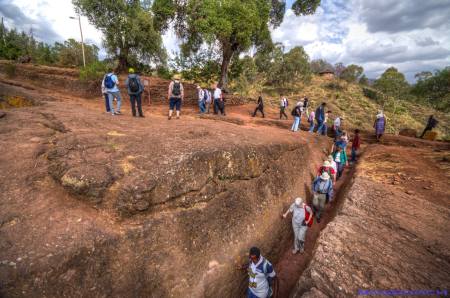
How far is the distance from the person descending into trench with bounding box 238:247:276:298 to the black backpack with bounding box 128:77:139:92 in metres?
6.56

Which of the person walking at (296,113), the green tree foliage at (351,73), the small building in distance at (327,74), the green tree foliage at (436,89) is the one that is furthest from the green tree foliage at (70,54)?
the green tree foliage at (351,73)

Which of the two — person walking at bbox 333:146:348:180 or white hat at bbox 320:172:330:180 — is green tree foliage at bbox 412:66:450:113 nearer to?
person walking at bbox 333:146:348:180

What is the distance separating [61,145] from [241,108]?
16604mm

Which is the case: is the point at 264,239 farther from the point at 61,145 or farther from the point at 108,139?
the point at 61,145

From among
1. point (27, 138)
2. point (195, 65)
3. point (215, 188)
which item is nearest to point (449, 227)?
point (215, 188)

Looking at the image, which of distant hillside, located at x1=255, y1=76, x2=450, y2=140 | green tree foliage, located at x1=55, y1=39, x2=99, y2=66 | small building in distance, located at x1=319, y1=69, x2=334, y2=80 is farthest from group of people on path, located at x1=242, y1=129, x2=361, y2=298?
small building in distance, located at x1=319, y1=69, x2=334, y2=80

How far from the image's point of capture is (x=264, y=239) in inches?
261

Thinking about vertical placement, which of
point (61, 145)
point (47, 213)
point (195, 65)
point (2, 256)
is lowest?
point (2, 256)

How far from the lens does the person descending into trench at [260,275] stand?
16.9ft

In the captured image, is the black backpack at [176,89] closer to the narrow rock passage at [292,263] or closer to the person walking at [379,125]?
the narrow rock passage at [292,263]

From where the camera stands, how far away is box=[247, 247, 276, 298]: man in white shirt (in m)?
5.15

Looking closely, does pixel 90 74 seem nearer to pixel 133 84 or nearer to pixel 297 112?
pixel 133 84

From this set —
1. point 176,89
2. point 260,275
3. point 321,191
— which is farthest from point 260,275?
point 176,89

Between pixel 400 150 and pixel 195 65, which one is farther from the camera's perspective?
pixel 195 65
